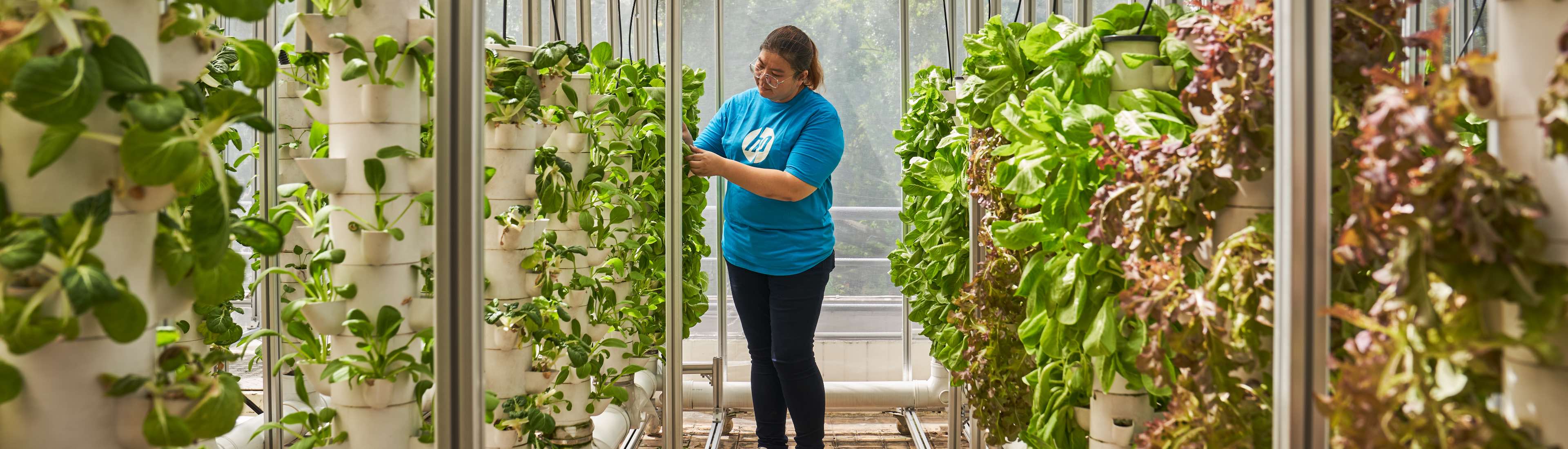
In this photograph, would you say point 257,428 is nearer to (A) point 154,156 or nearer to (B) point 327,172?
(B) point 327,172

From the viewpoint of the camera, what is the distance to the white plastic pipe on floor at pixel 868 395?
135 inches

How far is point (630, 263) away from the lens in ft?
8.37

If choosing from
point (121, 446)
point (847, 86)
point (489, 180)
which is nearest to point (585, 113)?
point (489, 180)

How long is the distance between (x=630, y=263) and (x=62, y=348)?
6.41ft

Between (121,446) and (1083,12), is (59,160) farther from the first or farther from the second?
(1083,12)

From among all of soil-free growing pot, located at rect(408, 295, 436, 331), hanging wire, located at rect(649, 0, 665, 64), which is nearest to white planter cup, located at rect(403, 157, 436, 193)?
soil-free growing pot, located at rect(408, 295, 436, 331)

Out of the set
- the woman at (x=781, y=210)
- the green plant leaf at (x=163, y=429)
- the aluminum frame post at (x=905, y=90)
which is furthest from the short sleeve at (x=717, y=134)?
the green plant leaf at (x=163, y=429)

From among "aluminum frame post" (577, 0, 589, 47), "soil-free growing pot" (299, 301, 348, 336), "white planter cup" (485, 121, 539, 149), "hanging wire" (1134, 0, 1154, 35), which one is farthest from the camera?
"aluminum frame post" (577, 0, 589, 47)

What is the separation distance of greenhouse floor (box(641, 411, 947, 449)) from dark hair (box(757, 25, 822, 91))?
4.72 feet

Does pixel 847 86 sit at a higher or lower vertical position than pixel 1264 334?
higher

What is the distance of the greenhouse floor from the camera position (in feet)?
10.9

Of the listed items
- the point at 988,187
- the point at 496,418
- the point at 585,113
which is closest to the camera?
the point at 496,418

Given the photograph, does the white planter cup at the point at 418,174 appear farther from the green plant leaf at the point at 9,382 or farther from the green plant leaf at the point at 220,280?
the green plant leaf at the point at 9,382

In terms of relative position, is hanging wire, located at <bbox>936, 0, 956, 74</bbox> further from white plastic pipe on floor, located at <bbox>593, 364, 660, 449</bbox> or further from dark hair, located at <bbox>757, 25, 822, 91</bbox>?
white plastic pipe on floor, located at <bbox>593, 364, 660, 449</bbox>
